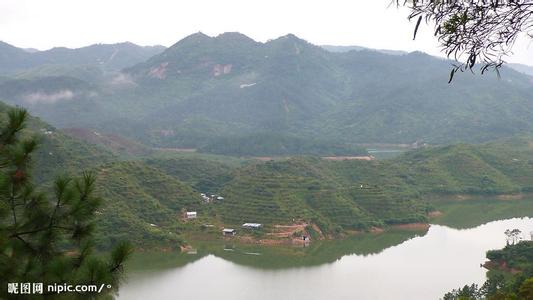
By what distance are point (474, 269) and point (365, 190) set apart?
1089cm

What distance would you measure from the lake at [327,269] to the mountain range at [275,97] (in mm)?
36789

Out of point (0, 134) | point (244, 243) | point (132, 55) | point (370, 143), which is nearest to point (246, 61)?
point (370, 143)

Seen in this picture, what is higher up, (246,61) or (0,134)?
(246,61)

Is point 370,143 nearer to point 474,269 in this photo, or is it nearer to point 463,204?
point 463,204

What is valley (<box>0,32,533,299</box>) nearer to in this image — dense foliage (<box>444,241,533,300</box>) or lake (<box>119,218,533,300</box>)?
lake (<box>119,218,533,300</box>)

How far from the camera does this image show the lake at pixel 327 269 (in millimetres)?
18125

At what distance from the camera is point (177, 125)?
247ft

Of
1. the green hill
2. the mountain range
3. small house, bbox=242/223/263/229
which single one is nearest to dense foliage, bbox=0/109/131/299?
the green hill

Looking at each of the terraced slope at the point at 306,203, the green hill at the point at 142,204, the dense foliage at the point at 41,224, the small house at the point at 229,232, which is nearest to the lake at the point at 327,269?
the small house at the point at 229,232

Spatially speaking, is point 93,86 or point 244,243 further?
point 93,86

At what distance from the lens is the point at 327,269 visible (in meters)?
21.7

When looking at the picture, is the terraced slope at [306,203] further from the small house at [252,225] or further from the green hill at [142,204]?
the green hill at [142,204]

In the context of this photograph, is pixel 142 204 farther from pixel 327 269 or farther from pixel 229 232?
pixel 327 269

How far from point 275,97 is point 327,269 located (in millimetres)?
70893
